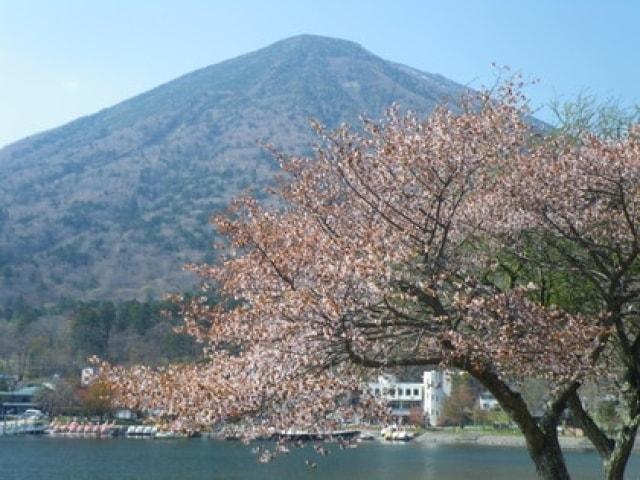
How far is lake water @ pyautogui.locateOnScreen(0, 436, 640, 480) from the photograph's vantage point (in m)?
42.4

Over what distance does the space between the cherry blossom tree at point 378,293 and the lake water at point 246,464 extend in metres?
31.2

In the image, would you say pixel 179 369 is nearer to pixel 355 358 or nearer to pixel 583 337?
pixel 355 358

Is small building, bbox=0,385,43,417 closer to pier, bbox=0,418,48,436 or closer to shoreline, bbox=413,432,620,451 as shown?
pier, bbox=0,418,48,436

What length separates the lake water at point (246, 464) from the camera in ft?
139

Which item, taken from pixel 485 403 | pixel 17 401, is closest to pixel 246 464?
pixel 485 403

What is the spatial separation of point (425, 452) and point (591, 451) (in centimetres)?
1386

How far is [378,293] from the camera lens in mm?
8602

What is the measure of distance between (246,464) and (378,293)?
138 ft

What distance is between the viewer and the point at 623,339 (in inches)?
405

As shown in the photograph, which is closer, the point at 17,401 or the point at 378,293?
the point at 378,293

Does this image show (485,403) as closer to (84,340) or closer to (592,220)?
(84,340)

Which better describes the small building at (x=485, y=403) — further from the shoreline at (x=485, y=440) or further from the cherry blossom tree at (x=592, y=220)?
the cherry blossom tree at (x=592, y=220)

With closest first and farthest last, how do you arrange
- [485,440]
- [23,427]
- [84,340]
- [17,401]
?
[485,440] < [23,427] < [84,340] < [17,401]

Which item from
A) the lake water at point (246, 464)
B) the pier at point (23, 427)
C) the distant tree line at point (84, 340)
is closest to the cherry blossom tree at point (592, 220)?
the lake water at point (246, 464)
